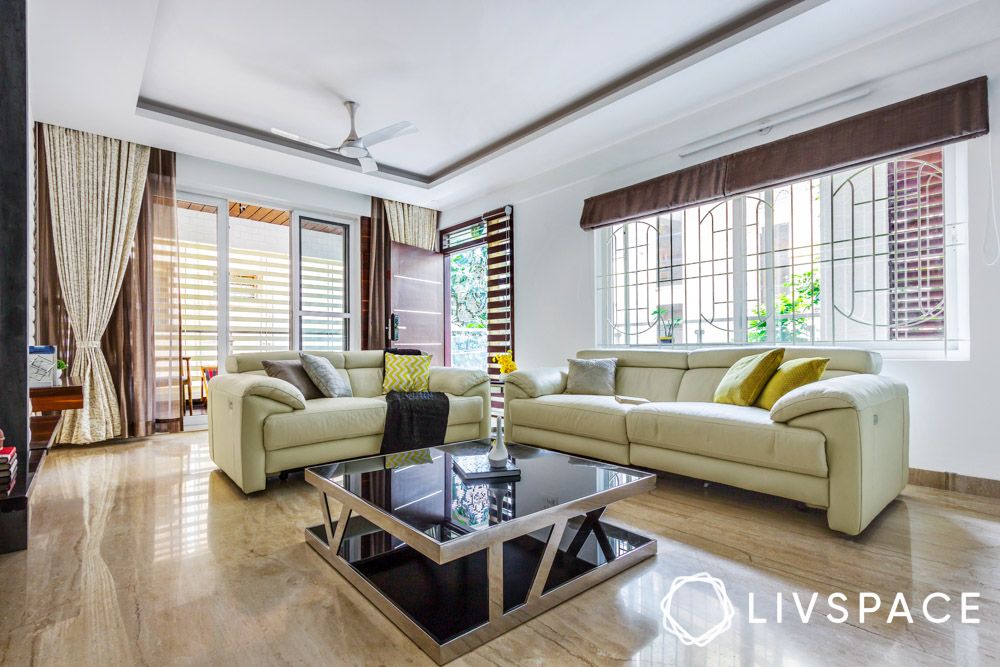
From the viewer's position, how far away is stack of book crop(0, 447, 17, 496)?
1931mm

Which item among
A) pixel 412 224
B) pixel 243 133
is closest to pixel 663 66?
pixel 243 133

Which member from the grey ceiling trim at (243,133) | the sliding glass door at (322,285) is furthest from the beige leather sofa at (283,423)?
the grey ceiling trim at (243,133)

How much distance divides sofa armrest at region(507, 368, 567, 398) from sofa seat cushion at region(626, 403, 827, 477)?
2.94ft

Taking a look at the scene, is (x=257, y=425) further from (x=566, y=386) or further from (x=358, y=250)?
(x=358, y=250)

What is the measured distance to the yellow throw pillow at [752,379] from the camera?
284 centimetres

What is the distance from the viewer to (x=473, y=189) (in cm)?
569

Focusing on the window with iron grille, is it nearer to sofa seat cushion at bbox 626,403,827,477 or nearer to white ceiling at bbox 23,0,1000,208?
white ceiling at bbox 23,0,1000,208

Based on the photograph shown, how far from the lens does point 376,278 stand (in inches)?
235

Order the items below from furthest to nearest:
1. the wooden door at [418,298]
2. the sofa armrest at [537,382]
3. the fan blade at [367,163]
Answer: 1. the wooden door at [418,298]
2. the fan blade at [367,163]
3. the sofa armrest at [537,382]

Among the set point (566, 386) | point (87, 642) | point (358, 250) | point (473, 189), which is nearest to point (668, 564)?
point (87, 642)

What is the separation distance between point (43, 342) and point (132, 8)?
274 cm

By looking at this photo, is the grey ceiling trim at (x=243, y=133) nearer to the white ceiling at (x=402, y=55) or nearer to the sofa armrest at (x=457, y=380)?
the white ceiling at (x=402, y=55)

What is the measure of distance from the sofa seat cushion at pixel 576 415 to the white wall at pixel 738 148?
1297mm

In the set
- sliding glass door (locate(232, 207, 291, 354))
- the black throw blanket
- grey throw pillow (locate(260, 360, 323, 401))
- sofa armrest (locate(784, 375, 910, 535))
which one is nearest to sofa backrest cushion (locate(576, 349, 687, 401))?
sofa armrest (locate(784, 375, 910, 535))
